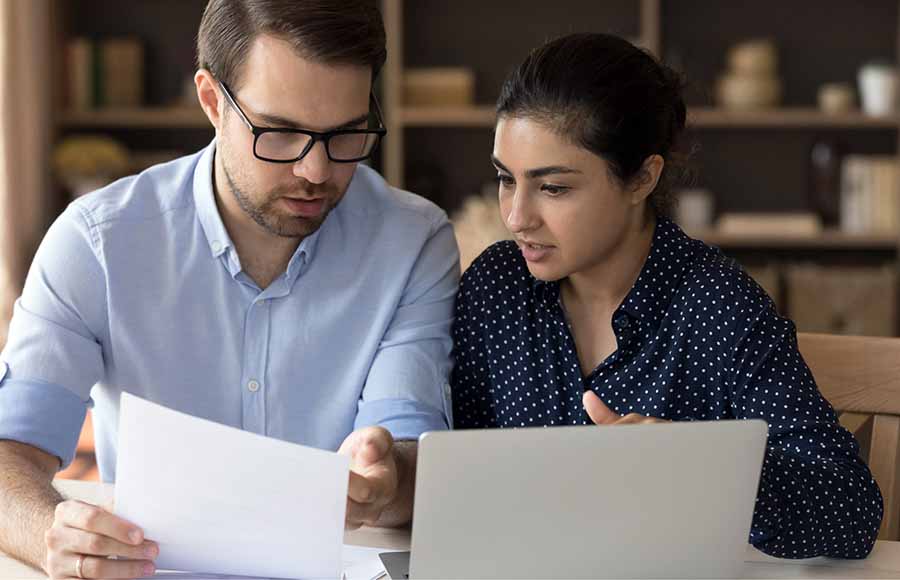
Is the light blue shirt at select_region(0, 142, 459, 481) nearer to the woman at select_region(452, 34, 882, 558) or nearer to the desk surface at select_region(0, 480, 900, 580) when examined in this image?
the woman at select_region(452, 34, 882, 558)

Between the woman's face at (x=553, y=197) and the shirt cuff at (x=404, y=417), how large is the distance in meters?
0.22

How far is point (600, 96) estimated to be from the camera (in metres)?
1.58

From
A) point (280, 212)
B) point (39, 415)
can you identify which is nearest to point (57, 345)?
point (39, 415)

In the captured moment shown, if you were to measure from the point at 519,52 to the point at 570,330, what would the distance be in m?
2.95

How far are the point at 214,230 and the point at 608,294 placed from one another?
20.9 inches

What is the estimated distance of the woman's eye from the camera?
1587 millimetres

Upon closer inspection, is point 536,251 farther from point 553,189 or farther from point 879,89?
point 879,89

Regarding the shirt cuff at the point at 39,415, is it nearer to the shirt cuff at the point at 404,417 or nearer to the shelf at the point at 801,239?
the shirt cuff at the point at 404,417

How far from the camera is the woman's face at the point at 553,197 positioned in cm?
158

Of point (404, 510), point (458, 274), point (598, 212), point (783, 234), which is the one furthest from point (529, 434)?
point (783, 234)

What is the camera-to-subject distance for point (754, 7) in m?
4.36

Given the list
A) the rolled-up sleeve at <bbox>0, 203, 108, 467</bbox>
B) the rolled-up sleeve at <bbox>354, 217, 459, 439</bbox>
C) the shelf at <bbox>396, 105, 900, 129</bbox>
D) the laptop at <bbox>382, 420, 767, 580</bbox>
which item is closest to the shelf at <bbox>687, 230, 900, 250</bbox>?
the shelf at <bbox>396, 105, 900, 129</bbox>

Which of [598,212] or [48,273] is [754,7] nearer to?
[598,212]

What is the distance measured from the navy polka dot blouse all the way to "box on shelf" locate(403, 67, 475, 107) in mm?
2651
